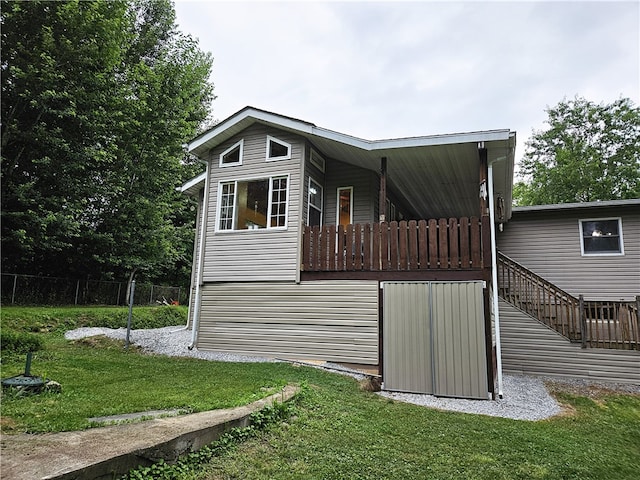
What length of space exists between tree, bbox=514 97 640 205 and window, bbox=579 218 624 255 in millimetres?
12796

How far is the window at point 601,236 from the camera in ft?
35.8

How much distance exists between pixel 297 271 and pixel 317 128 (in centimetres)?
320

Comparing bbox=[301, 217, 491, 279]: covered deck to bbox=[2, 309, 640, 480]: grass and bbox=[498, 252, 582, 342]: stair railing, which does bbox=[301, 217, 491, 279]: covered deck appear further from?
bbox=[498, 252, 582, 342]: stair railing

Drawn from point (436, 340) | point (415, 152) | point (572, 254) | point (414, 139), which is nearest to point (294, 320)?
point (436, 340)

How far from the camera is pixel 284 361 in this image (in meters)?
8.23

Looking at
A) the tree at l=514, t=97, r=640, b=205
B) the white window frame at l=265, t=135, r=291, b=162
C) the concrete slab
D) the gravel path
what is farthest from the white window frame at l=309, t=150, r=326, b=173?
the tree at l=514, t=97, r=640, b=205

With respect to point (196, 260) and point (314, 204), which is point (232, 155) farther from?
point (196, 260)

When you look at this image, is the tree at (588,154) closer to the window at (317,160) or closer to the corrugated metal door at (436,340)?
the window at (317,160)

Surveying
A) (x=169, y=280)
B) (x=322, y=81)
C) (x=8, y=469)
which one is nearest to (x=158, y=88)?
(x=322, y=81)

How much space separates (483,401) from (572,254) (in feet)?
23.2

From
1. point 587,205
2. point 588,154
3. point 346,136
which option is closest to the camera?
point 346,136

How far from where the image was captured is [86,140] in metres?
14.5

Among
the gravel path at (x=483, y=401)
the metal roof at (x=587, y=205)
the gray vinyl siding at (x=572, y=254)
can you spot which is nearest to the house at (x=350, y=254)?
the gravel path at (x=483, y=401)

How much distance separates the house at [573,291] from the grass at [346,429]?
1.84 meters
